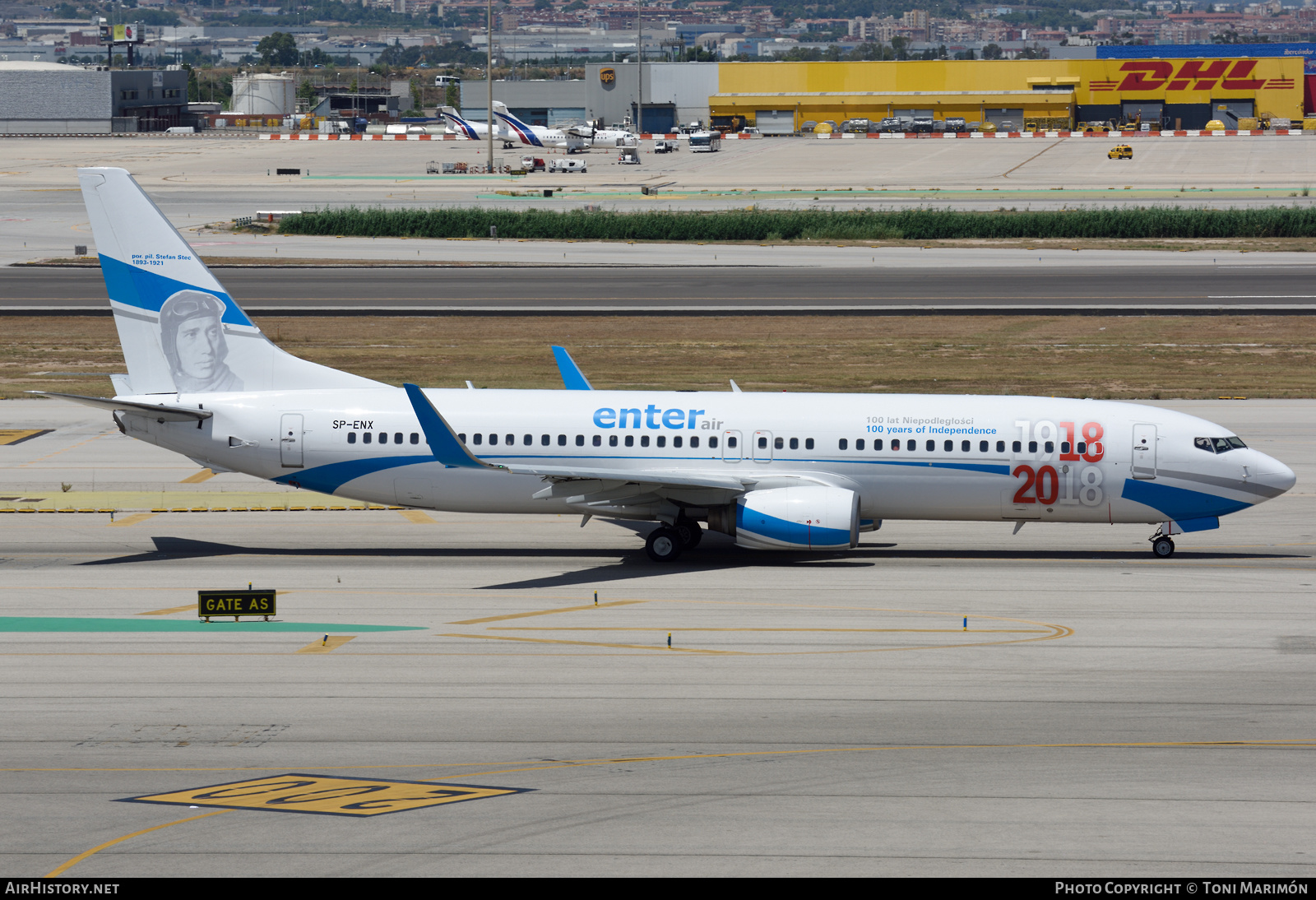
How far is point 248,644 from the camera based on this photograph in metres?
26.2

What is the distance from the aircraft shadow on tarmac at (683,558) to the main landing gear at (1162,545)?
1.12 feet

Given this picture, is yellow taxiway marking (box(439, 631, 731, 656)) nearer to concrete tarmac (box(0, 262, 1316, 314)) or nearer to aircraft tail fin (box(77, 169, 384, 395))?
aircraft tail fin (box(77, 169, 384, 395))

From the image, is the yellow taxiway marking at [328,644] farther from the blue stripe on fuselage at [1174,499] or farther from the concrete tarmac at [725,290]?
the concrete tarmac at [725,290]

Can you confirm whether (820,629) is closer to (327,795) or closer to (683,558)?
(683,558)

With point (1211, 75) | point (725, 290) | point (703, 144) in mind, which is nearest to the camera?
point (725, 290)

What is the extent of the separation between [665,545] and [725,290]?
44728 millimetres

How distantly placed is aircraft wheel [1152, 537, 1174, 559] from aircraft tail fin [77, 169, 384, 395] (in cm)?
1998

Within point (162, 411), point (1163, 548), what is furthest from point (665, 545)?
point (162, 411)

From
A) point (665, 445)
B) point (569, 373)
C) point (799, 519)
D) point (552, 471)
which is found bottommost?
point (799, 519)

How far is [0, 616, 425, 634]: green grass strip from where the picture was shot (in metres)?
27.1

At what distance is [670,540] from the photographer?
3306 cm

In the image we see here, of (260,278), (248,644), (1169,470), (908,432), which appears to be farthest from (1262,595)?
(260,278)

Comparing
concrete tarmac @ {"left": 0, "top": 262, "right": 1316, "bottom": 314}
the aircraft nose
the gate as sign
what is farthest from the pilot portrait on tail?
concrete tarmac @ {"left": 0, "top": 262, "right": 1316, "bottom": 314}

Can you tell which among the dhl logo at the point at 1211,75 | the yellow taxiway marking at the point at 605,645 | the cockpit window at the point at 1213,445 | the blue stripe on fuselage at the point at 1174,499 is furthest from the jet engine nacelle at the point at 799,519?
the dhl logo at the point at 1211,75
